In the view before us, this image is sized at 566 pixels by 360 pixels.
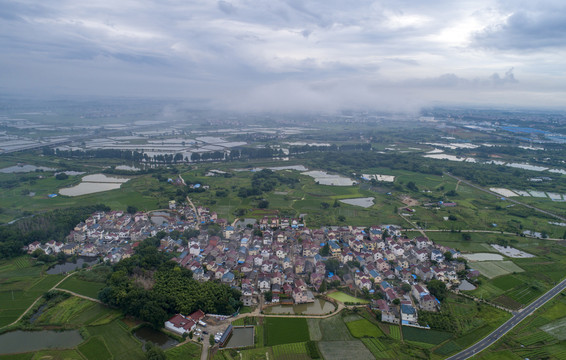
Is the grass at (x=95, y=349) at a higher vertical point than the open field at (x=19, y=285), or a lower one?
lower

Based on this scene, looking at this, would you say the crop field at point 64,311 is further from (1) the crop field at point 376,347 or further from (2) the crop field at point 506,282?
(2) the crop field at point 506,282

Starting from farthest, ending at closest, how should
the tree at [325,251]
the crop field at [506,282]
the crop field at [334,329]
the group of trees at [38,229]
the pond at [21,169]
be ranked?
1. the pond at [21,169]
2. the tree at [325,251]
3. the group of trees at [38,229]
4. the crop field at [506,282]
5. the crop field at [334,329]

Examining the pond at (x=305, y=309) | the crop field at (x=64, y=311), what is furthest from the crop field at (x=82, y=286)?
the pond at (x=305, y=309)

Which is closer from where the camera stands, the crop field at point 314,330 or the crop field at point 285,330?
the crop field at point 285,330

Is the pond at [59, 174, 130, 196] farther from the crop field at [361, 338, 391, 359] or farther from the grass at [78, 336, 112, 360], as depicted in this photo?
the crop field at [361, 338, 391, 359]

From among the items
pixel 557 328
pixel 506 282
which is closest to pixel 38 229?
pixel 506 282

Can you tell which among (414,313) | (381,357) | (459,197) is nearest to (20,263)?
(381,357)

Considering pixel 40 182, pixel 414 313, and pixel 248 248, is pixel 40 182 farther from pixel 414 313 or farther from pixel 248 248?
pixel 414 313
